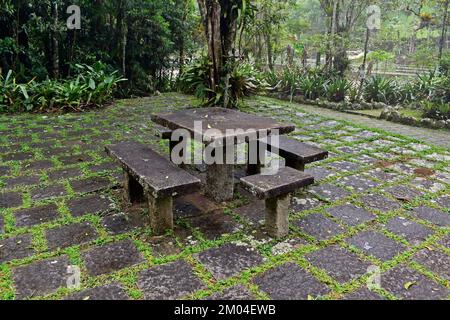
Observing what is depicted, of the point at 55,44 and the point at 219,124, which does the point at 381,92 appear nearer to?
the point at 219,124

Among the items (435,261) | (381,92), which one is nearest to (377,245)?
(435,261)

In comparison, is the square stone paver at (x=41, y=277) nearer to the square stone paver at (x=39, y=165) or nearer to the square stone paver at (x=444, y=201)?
the square stone paver at (x=39, y=165)

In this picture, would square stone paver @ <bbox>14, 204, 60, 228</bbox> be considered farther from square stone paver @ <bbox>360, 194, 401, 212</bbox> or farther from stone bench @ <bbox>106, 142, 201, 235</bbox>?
square stone paver @ <bbox>360, 194, 401, 212</bbox>

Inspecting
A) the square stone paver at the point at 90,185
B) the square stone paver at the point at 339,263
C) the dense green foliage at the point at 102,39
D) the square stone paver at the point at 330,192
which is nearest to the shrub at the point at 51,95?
the dense green foliage at the point at 102,39

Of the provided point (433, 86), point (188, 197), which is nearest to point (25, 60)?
point (188, 197)

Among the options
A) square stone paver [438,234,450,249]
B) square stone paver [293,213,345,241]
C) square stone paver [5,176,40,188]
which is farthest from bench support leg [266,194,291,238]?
square stone paver [5,176,40,188]

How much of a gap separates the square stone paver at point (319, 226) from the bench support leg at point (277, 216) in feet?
0.55

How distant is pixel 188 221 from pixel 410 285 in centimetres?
134

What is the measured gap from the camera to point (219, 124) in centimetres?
296

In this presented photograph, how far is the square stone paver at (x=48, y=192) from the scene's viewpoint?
9.54 ft

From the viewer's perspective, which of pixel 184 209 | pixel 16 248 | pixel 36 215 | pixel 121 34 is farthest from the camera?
pixel 121 34

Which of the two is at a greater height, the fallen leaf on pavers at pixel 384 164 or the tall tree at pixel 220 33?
the tall tree at pixel 220 33

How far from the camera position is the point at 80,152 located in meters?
4.03

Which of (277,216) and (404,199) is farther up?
(277,216)
